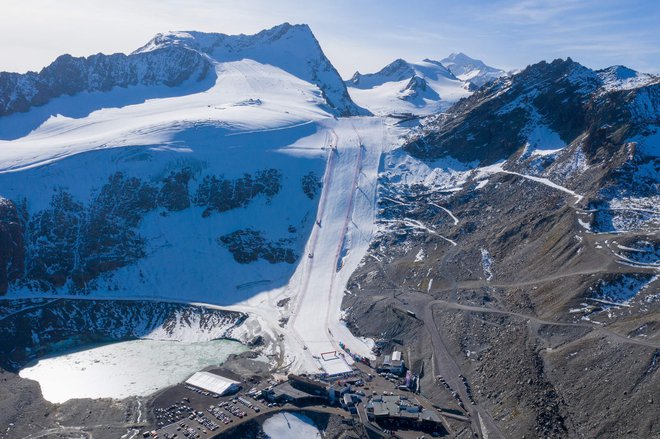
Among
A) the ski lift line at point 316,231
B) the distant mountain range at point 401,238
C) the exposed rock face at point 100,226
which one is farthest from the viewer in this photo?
the exposed rock face at point 100,226

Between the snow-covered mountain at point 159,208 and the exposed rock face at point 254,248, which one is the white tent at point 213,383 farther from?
the exposed rock face at point 254,248

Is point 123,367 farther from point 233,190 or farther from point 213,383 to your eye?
point 233,190

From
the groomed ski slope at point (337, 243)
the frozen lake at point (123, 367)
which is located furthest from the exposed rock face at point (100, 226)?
the frozen lake at point (123, 367)

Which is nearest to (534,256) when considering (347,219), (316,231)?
(347,219)

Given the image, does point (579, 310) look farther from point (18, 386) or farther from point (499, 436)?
point (18, 386)

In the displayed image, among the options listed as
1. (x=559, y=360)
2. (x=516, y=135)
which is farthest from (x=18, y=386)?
(x=516, y=135)

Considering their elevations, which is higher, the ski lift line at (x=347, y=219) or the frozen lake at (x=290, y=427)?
the ski lift line at (x=347, y=219)
